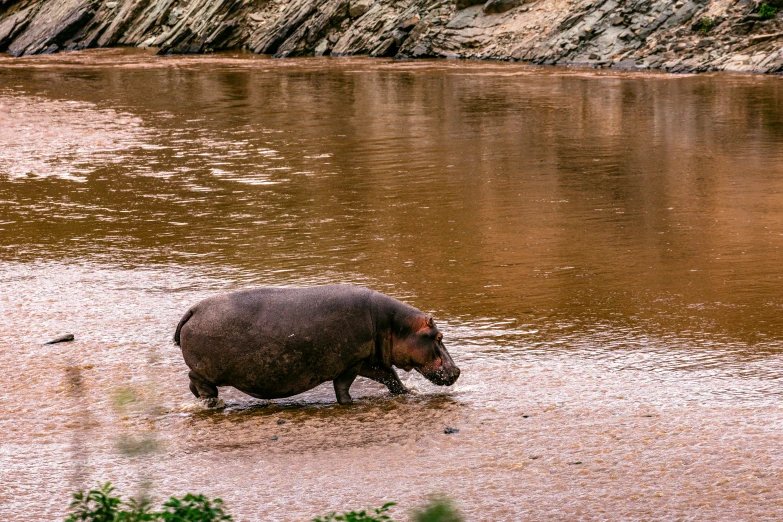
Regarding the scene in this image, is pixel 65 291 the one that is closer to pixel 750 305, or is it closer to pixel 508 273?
pixel 508 273

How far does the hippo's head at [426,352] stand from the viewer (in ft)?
23.9

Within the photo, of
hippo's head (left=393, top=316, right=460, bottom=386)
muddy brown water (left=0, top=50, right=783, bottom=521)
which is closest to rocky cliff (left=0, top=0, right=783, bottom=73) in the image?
muddy brown water (left=0, top=50, right=783, bottom=521)

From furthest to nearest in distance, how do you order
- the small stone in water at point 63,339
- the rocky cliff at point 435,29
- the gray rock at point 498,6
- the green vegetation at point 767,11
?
the gray rock at point 498,6 < the rocky cliff at point 435,29 < the green vegetation at point 767,11 < the small stone in water at point 63,339

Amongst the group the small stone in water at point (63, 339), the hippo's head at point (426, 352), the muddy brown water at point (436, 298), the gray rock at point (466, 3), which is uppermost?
the gray rock at point (466, 3)

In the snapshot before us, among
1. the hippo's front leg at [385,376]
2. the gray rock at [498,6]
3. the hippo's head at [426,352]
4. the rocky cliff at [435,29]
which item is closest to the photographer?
the hippo's head at [426,352]

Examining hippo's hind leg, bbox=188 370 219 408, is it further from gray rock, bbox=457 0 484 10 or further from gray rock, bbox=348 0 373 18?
gray rock, bbox=348 0 373 18

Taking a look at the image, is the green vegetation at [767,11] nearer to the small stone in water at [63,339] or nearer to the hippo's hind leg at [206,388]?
the small stone in water at [63,339]

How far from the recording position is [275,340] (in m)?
7.17

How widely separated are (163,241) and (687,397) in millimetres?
6536

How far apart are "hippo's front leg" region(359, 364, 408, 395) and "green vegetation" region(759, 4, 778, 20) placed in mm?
26255

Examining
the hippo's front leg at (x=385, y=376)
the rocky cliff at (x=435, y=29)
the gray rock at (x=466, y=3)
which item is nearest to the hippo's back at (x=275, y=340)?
the hippo's front leg at (x=385, y=376)

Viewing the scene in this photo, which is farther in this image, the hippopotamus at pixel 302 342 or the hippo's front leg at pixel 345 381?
the hippo's front leg at pixel 345 381

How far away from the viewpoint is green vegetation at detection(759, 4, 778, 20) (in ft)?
100

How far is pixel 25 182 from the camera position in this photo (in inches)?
607
